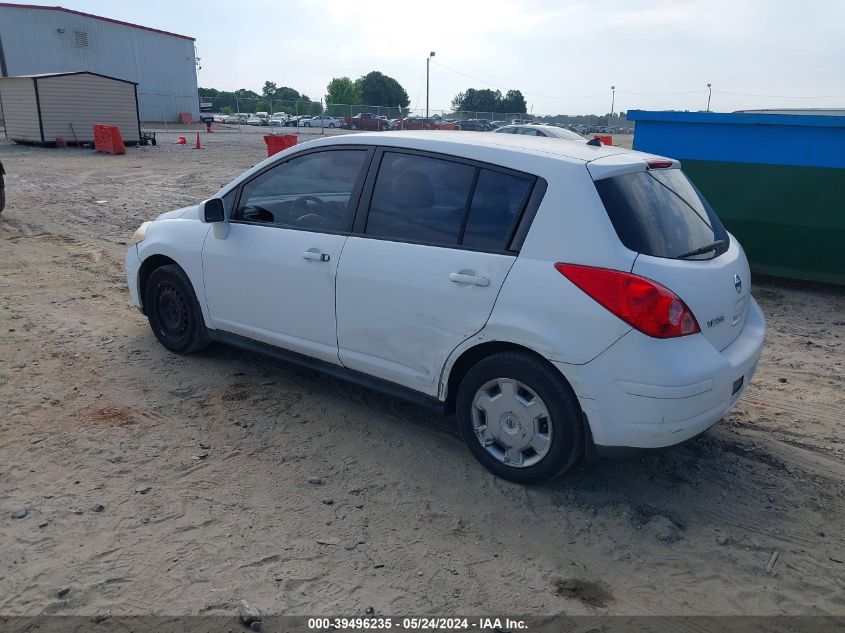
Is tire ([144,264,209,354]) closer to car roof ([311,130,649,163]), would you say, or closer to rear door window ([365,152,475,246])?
car roof ([311,130,649,163])

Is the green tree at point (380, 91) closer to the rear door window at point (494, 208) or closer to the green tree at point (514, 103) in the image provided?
the green tree at point (514, 103)

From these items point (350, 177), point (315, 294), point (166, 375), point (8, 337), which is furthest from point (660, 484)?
point (8, 337)

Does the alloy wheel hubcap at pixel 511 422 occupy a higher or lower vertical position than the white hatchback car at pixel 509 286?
lower

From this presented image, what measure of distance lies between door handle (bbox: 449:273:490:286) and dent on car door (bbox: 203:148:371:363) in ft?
2.80

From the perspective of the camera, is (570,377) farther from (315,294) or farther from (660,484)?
(315,294)

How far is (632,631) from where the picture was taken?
2668 mm

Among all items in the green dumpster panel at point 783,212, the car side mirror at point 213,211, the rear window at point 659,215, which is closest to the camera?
the rear window at point 659,215

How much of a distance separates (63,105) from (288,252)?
2633 cm

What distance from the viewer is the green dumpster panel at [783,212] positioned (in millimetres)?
7246

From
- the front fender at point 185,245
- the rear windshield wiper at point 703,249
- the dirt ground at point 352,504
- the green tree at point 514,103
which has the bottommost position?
the dirt ground at point 352,504

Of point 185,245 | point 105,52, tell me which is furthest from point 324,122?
point 185,245

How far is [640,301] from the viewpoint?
310cm

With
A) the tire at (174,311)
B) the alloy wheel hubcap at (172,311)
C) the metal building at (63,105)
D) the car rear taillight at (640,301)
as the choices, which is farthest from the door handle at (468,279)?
the metal building at (63,105)

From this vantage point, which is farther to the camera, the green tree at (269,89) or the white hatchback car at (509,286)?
Answer: the green tree at (269,89)
